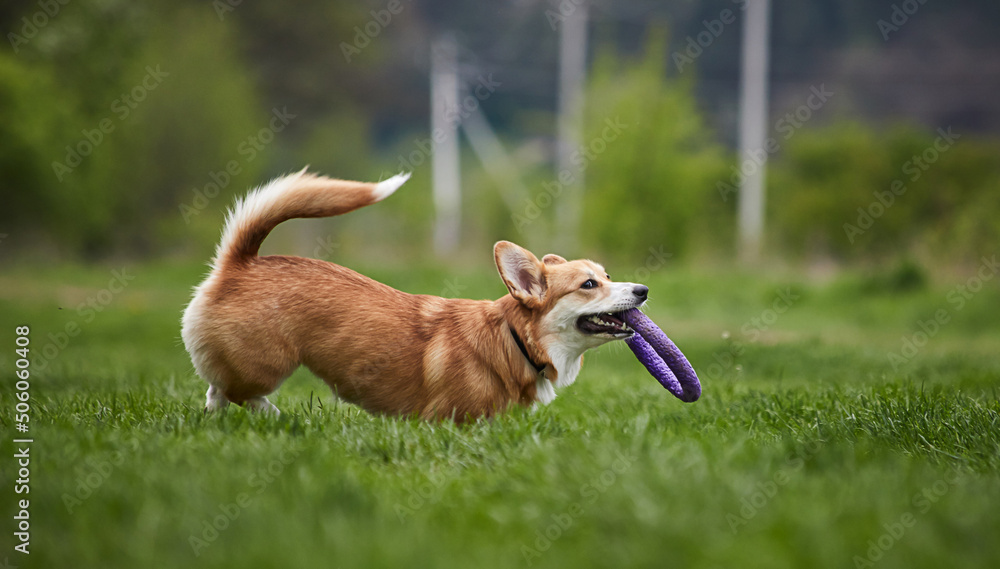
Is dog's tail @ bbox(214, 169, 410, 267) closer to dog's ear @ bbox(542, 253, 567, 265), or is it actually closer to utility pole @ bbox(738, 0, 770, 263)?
dog's ear @ bbox(542, 253, 567, 265)

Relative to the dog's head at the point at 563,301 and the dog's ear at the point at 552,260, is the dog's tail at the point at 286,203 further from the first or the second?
the dog's ear at the point at 552,260

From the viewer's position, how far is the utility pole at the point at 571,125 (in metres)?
16.5

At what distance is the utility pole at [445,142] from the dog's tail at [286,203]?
1487 centimetres

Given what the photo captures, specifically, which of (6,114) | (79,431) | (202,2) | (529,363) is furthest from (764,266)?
(202,2)

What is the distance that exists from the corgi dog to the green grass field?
23 centimetres

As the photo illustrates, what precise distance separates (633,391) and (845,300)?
7359mm

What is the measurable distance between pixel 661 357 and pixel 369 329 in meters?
→ 1.48

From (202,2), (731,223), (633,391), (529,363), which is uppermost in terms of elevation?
(202,2)

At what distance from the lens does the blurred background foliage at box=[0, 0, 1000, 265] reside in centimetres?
1483

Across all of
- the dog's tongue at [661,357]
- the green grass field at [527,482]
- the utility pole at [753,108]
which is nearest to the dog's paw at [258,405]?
the green grass field at [527,482]

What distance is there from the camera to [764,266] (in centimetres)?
1391

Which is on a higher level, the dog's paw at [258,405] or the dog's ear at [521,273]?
the dog's ear at [521,273]

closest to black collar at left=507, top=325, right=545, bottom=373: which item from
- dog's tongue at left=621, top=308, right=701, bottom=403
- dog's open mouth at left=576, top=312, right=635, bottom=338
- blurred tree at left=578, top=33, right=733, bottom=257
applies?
dog's open mouth at left=576, top=312, right=635, bottom=338

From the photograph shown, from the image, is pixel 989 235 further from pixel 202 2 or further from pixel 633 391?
pixel 202 2
